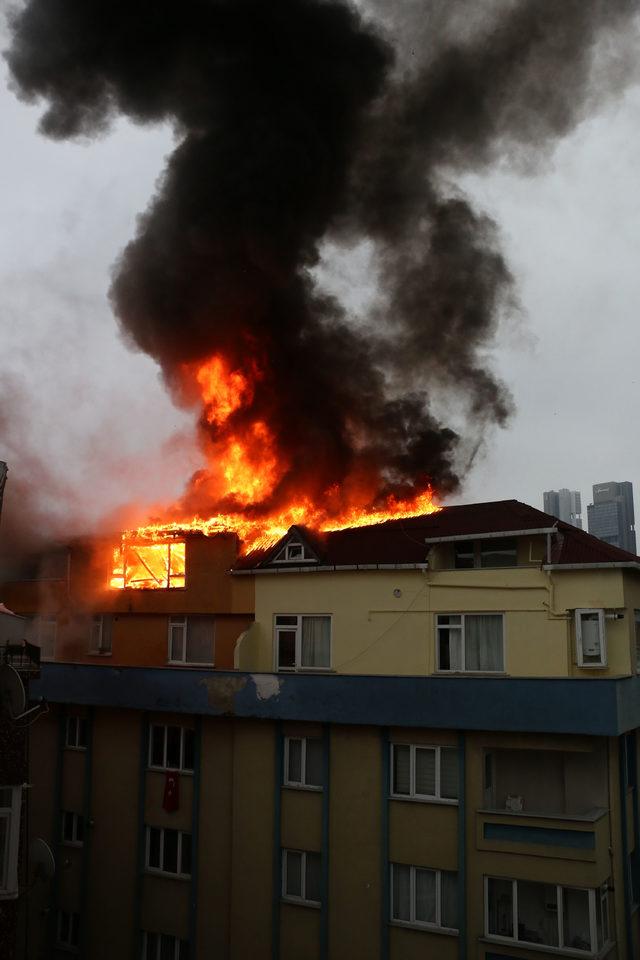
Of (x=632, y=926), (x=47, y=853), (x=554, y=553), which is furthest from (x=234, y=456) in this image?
(x=632, y=926)

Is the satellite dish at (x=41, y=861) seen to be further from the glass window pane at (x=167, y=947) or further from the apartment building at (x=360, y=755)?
the glass window pane at (x=167, y=947)

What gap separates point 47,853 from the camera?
15.9 m

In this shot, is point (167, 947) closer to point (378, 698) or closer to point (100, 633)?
point (100, 633)

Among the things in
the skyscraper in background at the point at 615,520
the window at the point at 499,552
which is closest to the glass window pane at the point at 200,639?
the window at the point at 499,552

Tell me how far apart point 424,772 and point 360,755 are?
4.80 ft

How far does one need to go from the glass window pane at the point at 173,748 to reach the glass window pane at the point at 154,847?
5.40ft

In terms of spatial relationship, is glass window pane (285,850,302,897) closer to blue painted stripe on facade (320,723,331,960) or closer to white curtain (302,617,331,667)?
blue painted stripe on facade (320,723,331,960)

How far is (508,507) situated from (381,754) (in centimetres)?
633

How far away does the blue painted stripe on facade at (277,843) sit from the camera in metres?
18.6

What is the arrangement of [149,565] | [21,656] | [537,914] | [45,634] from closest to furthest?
1. [21,656]
2. [537,914]
3. [149,565]
4. [45,634]

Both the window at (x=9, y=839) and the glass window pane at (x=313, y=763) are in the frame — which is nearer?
the window at (x=9, y=839)

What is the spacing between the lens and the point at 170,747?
21078 mm

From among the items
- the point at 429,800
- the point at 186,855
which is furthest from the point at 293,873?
the point at 429,800

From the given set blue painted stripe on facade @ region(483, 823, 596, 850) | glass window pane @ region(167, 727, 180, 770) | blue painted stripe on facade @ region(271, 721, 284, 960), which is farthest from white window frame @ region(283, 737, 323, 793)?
blue painted stripe on facade @ region(483, 823, 596, 850)
